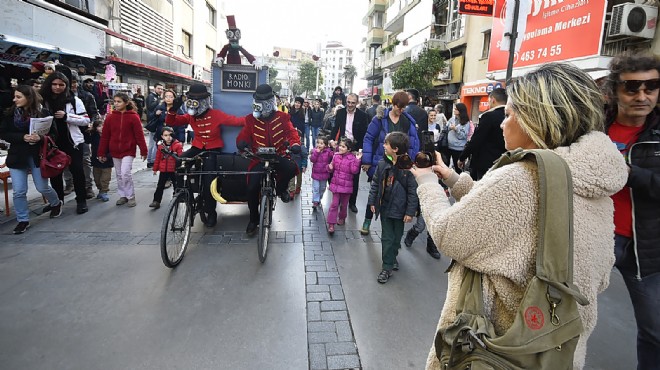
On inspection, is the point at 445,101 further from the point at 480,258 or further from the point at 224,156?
the point at 480,258

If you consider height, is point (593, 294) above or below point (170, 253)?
above

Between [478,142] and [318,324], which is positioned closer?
[318,324]

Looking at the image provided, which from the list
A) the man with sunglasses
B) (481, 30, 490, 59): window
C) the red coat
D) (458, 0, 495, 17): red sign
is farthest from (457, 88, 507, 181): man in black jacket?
(481, 30, 490, 59): window

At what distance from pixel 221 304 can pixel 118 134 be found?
4346 mm

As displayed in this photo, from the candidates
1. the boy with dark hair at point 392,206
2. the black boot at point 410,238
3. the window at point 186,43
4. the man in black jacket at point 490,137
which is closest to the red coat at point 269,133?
the boy with dark hair at point 392,206

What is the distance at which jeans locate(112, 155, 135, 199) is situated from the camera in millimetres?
6492

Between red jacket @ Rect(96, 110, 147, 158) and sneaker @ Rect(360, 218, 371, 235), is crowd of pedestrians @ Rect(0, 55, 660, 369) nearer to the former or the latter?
sneaker @ Rect(360, 218, 371, 235)

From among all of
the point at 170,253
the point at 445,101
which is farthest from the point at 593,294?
the point at 445,101

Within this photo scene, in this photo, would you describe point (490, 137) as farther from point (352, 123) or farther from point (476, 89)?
point (476, 89)

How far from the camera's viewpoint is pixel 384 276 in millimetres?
4102

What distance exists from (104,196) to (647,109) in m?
7.43

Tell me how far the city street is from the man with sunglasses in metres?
0.92

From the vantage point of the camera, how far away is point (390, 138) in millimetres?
3750

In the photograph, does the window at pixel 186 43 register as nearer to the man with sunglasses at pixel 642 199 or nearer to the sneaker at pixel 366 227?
the sneaker at pixel 366 227
